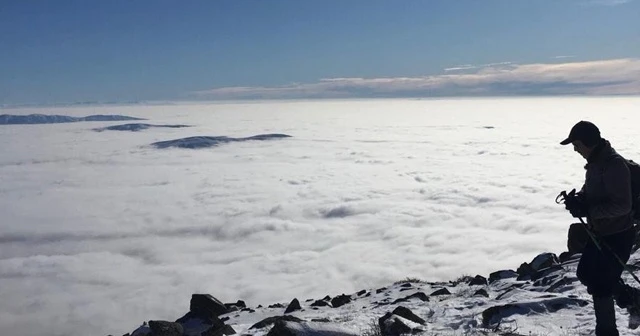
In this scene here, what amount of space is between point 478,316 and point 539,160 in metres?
178

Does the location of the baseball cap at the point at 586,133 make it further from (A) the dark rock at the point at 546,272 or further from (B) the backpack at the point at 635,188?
(A) the dark rock at the point at 546,272

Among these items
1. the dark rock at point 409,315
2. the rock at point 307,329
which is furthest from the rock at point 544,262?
the rock at point 307,329

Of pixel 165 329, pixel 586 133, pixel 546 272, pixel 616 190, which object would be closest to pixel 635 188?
pixel 616 190

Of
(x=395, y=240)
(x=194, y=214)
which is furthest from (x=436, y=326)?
(x=194, y=214)

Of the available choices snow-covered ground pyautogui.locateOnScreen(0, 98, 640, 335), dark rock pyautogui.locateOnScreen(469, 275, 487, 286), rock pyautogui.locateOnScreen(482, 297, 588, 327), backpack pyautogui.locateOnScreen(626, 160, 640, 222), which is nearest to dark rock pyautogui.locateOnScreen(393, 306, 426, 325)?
rock pyautogui.locateOnScreen(482, 297, 588, 327)

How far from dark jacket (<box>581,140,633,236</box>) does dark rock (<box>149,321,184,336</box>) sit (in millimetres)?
8229

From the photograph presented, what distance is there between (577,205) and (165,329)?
8357 millimetres

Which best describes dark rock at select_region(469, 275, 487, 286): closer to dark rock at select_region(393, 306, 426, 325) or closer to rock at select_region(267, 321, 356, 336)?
dark rock at select_region(393, 306, 426, 325)

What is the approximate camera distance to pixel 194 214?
129m

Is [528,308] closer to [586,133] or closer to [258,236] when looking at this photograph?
[586,133]

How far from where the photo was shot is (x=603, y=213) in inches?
193

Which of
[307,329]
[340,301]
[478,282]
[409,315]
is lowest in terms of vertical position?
[340,301]

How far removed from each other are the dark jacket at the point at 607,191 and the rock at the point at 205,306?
10051 mm

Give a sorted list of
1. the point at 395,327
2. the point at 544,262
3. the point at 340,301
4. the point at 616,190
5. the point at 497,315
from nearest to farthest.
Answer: the point at 616,190
the point at 395,327
the point at 497,315
the point at 340,301
the point at 544,262
